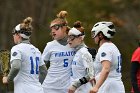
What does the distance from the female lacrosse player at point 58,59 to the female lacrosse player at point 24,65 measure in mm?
1206

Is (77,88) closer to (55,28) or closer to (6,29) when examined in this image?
(55,28)

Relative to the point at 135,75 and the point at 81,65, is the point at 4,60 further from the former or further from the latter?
the point at 135,75

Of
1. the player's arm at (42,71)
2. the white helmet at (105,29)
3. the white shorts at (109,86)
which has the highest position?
the white helmet at (105,29)

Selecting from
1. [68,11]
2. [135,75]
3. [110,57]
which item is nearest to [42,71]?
[110,57]

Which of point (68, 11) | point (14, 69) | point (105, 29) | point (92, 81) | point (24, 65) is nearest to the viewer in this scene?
point (105, 29)

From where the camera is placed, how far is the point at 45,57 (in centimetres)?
1437

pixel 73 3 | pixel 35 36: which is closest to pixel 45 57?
pixel 35 36

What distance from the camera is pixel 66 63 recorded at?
14.3 m

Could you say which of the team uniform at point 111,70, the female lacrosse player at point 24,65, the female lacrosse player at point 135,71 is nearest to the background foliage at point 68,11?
the female lacrosse player at point 24,65

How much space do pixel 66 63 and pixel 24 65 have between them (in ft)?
5.16

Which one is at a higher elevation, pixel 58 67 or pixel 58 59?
pixel 58 59

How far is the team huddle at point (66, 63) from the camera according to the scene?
1236 cm

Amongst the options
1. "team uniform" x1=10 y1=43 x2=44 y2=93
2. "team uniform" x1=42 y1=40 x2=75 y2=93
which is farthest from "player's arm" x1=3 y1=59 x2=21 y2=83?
"team uniform" x1=42 y1=40 x2=75 y2=93

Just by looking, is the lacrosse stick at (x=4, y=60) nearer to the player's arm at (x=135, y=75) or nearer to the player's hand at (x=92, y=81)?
the player's hand at (x=92, y=81)
